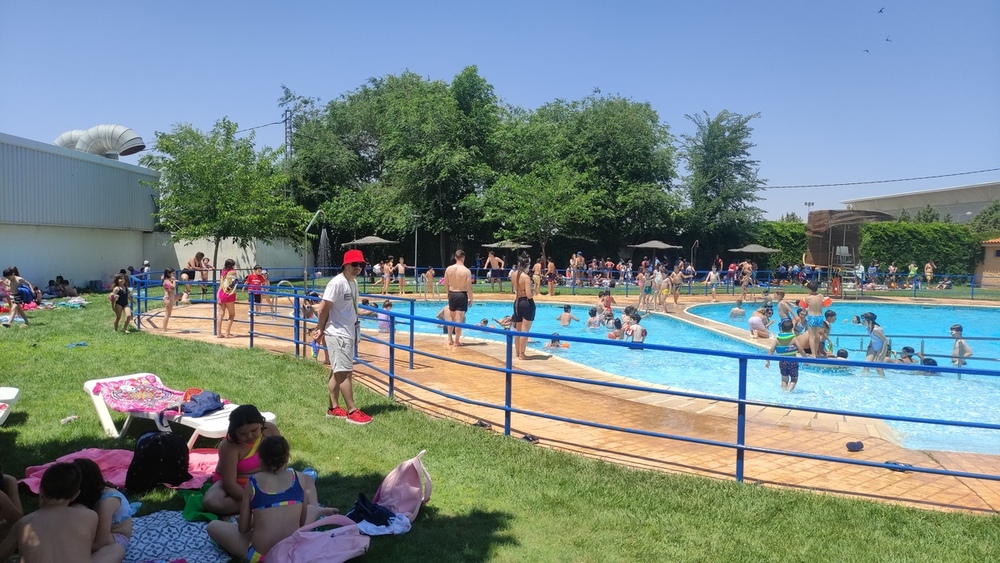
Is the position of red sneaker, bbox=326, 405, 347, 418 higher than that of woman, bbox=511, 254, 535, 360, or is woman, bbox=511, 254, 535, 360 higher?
woman, bbox=511, 254, 535, 360

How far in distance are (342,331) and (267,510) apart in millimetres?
3250

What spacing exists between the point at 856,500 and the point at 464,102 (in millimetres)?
32782

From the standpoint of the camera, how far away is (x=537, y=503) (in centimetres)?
486

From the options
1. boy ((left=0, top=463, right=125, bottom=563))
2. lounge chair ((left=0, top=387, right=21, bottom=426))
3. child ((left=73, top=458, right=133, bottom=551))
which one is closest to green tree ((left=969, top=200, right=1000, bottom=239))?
lounge chair ((left=0, top=387, right=21, bottom=426))

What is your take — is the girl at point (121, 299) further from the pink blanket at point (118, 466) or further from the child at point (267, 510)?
the child at point (267, 510)

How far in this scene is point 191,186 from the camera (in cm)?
2727

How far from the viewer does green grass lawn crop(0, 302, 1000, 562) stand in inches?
163

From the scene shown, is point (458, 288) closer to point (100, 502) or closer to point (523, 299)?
point (523, 299)

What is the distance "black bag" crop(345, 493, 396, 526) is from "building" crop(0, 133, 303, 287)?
1809cm

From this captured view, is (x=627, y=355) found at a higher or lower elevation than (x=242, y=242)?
lower

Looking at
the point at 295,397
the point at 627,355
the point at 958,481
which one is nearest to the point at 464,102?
the point at 627,355

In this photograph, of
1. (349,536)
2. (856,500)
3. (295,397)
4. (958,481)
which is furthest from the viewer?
(295,397)

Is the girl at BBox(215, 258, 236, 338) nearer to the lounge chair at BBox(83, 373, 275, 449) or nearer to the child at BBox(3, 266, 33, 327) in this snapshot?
the child at BBox(3, 266, 33, 327)

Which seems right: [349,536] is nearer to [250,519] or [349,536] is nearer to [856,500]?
[250,519]
